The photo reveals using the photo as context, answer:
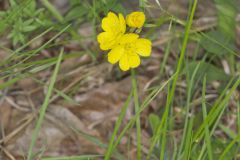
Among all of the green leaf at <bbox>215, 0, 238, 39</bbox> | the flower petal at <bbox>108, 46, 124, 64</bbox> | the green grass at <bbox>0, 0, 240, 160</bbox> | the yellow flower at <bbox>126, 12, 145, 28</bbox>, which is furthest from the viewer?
the green leaf at <bbox>215, 0, 238, 39</bbox>

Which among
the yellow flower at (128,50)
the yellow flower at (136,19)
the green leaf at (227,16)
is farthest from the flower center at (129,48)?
the green leaf at (227,16)

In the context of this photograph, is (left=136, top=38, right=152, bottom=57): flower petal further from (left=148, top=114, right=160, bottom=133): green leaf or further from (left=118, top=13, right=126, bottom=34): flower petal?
(left=148, top=114, right=160, bottom=133): green leaf

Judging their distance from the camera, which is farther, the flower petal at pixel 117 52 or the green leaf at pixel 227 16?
the green leaf at pixel 227 16

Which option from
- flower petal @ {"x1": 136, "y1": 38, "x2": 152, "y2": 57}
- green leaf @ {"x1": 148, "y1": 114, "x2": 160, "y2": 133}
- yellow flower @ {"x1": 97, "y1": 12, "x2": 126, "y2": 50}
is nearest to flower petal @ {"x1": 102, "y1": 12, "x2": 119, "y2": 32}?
yellow flower @ {"x1": 97, "y1": 12, "x2": 126, "y2": 50}

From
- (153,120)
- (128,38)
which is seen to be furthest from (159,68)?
(128,38)

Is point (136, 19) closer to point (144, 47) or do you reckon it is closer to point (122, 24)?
point (122, 24)

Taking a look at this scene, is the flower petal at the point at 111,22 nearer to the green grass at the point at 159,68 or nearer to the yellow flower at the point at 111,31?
the yellow flower at the point at 111,31

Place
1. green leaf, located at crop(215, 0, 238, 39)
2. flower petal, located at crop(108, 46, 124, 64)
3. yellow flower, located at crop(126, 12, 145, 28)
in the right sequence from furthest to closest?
green leaf, located at crop(215, 0, 238, 39)
flower petal, located at crop(108, 46, 124, 64)
yellow flower, located at crop(126, 12, 145, 28)
